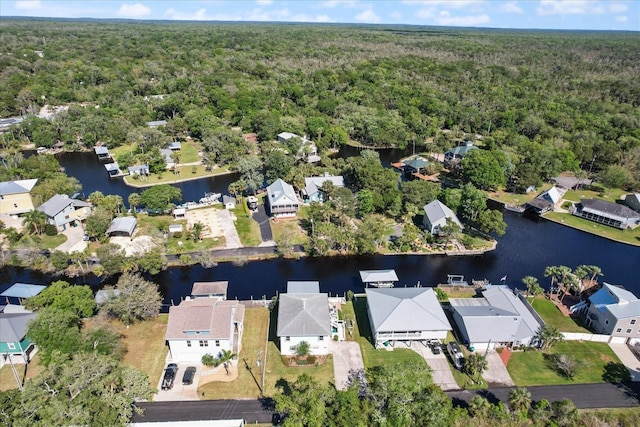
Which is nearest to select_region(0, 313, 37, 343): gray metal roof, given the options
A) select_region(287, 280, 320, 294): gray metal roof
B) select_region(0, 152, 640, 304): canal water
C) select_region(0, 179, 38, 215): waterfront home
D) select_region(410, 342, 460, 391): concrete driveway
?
select_region(0, 152, 640, 304): canal water

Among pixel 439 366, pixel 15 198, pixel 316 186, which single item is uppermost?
pixel 15 198

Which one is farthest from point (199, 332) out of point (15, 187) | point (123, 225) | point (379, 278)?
point (15, 187)

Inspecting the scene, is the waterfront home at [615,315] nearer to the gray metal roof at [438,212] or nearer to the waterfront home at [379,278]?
the gray metal roof at [438,212]

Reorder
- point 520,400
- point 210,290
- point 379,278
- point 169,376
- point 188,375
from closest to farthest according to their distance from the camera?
point 520,400 → point 169,376 → point 188,375 → point 210,290 → point 379,278

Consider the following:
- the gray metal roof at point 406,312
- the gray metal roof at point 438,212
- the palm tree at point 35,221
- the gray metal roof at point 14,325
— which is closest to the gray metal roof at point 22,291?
the gray metal roof at point 14,325

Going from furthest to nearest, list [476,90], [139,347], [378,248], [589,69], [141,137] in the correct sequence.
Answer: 1. [589,69]
2. [476,90]
3. [141,137]
4. [378,248]
5. [139,347]

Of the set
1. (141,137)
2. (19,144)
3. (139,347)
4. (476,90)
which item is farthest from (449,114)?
(19,144)

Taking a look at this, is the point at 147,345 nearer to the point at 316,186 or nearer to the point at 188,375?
the point at 188,375

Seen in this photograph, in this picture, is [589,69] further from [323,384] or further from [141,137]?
[323,384]
